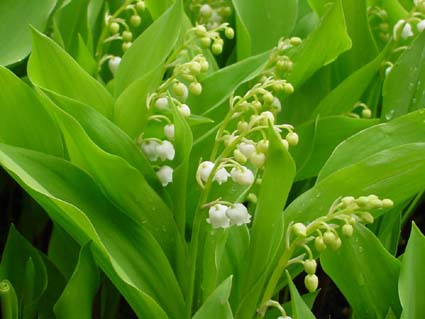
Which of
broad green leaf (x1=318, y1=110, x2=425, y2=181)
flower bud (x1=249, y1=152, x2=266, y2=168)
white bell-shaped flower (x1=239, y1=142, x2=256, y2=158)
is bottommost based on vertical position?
broad green leaf (x1=318, y1=110, x2=425, y2=181)

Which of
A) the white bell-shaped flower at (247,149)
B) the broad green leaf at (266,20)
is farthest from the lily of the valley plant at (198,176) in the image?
the broad green leaf at (266,20)

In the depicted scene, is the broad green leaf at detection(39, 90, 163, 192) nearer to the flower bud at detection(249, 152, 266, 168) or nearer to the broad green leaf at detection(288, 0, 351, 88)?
the flower bud at detection(249, 152, 266, 168)

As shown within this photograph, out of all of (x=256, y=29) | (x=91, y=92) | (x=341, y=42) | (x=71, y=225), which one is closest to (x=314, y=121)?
(x=341, y=42)

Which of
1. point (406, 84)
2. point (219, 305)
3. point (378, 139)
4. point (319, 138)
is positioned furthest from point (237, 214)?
point (406, 84)

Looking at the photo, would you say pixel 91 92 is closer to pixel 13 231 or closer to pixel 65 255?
pixel 13 231

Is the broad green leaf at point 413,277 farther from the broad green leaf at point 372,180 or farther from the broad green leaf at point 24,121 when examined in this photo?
the broad green leaf at point 24,121

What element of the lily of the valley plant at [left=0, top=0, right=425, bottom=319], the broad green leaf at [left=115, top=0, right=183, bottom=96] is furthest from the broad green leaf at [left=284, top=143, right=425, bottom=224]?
the broad green leaf at [left=115, top=0, right=183, bottom=96]

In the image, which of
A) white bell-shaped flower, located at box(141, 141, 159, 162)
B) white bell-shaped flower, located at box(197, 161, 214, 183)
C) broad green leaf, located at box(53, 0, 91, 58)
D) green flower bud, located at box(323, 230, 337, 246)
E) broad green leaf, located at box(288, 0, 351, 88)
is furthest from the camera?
broad green leaf, located at box(53, 0, 91, 58)
